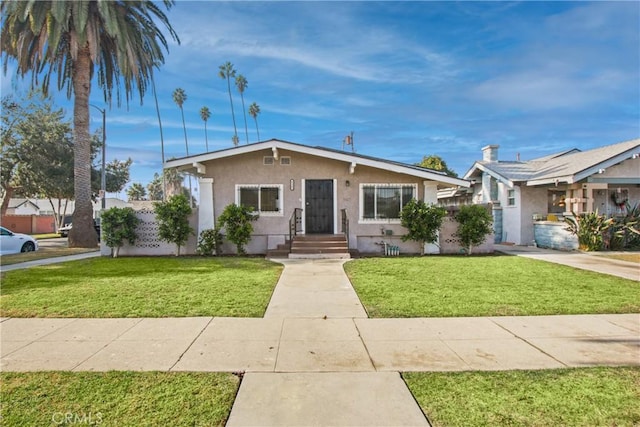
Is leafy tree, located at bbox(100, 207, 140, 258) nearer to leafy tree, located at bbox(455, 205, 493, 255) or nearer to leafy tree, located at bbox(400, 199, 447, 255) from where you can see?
leafy tree, located at bbox(400, 199, 447, 255)

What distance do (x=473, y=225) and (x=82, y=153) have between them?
16651 millimetres

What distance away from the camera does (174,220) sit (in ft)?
38.2

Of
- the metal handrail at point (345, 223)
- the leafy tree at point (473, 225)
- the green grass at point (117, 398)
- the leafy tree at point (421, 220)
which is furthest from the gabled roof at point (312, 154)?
the green grass at point (117, 398)

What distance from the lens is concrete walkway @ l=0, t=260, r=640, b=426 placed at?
2.72 meters

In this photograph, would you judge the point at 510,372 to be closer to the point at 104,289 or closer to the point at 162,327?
the point at 162,327

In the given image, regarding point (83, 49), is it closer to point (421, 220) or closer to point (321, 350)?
point (421, 220)

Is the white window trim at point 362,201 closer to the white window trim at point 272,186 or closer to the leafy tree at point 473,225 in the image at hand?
the leafy tree at point 473,225

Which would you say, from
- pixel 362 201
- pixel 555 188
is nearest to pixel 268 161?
pixel 362 201

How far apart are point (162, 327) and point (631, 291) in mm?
8151

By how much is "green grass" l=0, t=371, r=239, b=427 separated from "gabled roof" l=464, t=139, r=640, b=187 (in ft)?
49.9

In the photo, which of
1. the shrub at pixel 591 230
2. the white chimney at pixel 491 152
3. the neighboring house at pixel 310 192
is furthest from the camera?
the white chimney at pixel 491 152

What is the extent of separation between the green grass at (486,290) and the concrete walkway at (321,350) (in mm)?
363

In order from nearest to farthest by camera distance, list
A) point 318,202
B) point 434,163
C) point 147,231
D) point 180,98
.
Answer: point 147,231 < point 318,202 < point 434,163 < point 180,98

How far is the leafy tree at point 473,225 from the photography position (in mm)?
11945
